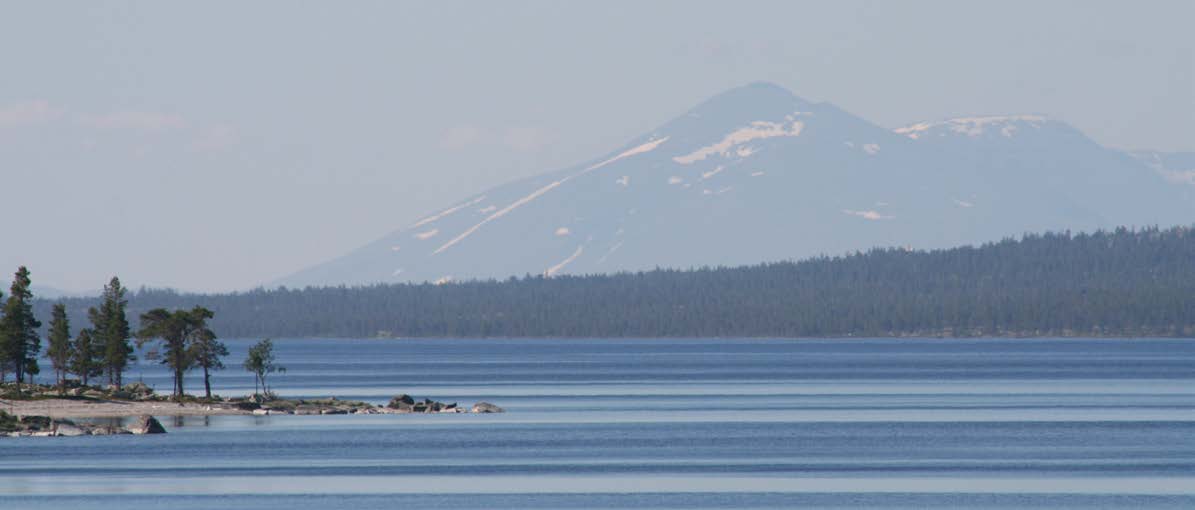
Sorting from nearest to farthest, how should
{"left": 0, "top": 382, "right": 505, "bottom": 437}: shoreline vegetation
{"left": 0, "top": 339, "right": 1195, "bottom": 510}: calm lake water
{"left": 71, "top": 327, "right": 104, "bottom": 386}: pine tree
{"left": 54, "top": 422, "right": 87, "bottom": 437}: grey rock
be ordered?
{"left": 0, "top": 339, "right": 1195, "bottom": 510}: calm lake water < {"left": 54, "top": 422, "right": 87, "bottom": 437}: grey rock < {"left": 0, "top": 382, "right": 505, "bottom": 437}: shoreline vegetation < {"left": 71, "top": 327, "right": 104, "bottom": 386}: pine tree

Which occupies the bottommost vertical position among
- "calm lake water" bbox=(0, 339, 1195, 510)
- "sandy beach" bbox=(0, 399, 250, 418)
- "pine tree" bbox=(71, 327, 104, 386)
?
"calm lake water" bbox=(0, 339, 1195, 510)

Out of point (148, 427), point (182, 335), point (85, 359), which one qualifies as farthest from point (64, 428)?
point (85, 359)

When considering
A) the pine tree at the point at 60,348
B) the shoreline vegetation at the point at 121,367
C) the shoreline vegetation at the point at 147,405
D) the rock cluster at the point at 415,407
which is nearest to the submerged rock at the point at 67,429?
the shoreline vegetation at the point at 147,405

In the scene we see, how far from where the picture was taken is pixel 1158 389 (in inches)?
6191

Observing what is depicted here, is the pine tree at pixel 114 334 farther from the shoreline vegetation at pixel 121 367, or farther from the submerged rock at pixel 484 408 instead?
the submerged rock at pixel 484 408

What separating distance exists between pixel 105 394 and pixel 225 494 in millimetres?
50402

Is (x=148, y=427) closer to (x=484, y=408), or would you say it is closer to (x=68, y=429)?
(x=68, y=429)

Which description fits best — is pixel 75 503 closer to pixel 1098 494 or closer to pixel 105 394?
pixel 1098 494

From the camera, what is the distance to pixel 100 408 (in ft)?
394

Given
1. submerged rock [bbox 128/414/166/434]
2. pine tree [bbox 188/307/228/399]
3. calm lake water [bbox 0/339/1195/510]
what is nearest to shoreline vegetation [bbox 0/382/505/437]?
pine tree [bbox 188/307/228/399]

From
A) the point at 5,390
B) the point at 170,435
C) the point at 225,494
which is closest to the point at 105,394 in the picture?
the point at 5,390

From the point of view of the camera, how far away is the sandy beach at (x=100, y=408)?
11769 centimetres

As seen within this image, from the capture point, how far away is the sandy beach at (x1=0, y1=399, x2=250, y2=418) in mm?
117688

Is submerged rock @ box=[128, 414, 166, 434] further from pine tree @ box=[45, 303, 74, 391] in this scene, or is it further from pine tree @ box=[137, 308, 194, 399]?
pine tree @ box=[45, 303, 74, 391]
